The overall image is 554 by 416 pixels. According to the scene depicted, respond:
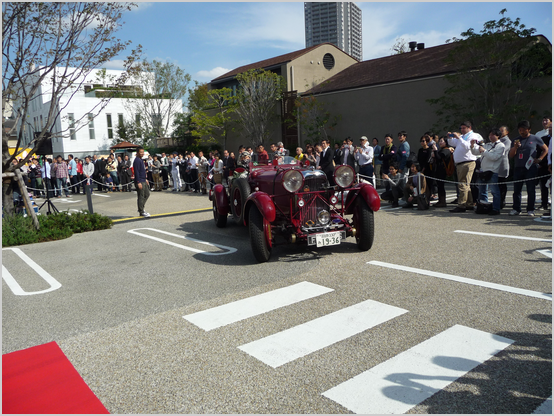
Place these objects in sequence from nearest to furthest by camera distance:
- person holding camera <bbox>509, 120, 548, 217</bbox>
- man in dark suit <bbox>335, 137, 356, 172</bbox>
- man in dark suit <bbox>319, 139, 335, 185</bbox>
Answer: person holding camera <bbox>509, 120, 548, 217</bbox>, man in dark suit <bbox>319, 139, 335, 185</bbox>, man in dark suit <bbox>335, 137, 356, 172</bbox>

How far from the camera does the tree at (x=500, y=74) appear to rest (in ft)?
53.8

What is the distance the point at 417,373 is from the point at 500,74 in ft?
56.8

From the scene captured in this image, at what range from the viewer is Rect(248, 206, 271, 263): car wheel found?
6086mm

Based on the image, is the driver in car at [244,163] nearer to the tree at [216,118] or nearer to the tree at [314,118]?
the tree at [314,118]

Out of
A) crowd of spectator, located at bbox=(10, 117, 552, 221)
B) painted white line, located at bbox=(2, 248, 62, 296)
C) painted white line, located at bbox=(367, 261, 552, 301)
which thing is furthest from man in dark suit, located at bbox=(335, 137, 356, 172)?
painted white line, located at bbox=(2, 248, 62, 296)

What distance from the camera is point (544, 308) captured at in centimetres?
405

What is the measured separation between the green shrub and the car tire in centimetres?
365

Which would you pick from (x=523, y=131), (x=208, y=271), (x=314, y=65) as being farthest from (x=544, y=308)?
(x=314, y=65)

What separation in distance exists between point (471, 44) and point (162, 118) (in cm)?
3288

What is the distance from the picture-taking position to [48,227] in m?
9.34

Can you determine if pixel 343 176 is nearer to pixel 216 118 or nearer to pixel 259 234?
pixel 259 234

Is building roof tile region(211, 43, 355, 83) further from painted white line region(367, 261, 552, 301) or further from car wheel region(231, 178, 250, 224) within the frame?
painted white line region(367, 261, 552, 301)

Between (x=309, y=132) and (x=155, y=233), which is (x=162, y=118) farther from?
(x=155, y=233)

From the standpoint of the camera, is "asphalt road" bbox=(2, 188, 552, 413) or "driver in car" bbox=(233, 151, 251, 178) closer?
"asphalt road" bbox=(2, 188, 552, 413)
